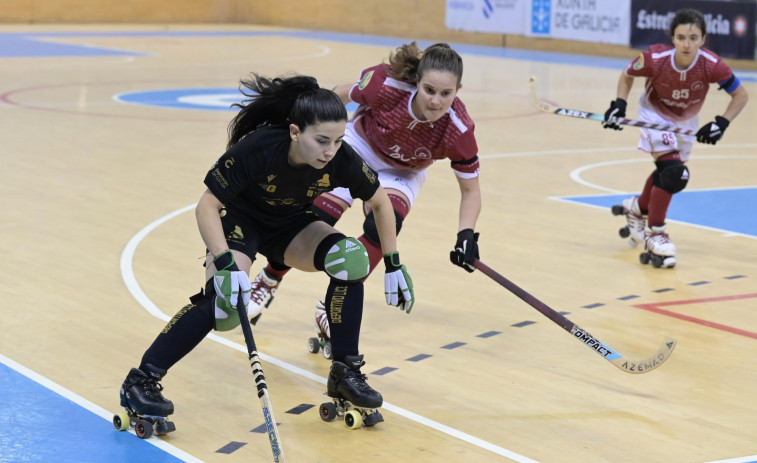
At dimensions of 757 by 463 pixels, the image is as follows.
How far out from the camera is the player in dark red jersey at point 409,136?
15.1 ft

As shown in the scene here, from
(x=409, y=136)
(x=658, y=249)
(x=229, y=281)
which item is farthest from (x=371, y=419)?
(x=658, y=249)

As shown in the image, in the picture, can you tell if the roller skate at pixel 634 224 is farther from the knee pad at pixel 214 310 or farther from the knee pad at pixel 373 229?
the knee pad at pixel 214 310

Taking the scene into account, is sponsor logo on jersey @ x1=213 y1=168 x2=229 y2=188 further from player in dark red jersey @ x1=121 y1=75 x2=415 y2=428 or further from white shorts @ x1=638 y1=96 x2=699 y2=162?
white shorts @ x1=638 y1=96 x2=699 y2=162

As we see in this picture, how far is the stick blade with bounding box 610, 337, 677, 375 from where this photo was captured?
15.4 feet

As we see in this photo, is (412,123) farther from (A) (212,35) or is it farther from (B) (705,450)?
(A) (212,35)

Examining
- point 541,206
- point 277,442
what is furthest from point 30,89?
point 277,442

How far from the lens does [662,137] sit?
7082mm

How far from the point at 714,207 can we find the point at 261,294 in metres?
→ 4.48

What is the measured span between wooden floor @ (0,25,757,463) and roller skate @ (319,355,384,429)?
7cm

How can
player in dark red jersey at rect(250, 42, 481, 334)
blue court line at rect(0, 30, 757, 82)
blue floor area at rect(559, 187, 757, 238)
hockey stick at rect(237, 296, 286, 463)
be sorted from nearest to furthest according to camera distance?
hockey stick at rect(237, 296, 286, 463), player in dark red jersey at rect(250, 42, 481, 334), blue floor area at rect(559, 187, 757, 238), blue court line at rect(0, 30, 757, 82)

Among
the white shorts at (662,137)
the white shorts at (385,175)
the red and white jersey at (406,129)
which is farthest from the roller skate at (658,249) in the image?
the red and white jersey at (406,129)

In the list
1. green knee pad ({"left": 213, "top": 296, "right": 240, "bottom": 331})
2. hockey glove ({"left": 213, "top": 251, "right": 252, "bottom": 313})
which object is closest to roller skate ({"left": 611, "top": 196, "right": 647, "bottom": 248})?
green knee pad ({"left": 213, "top": 296, "right": 240, "bottom": 331})

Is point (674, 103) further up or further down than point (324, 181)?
further down

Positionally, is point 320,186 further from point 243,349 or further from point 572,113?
point 572,113
